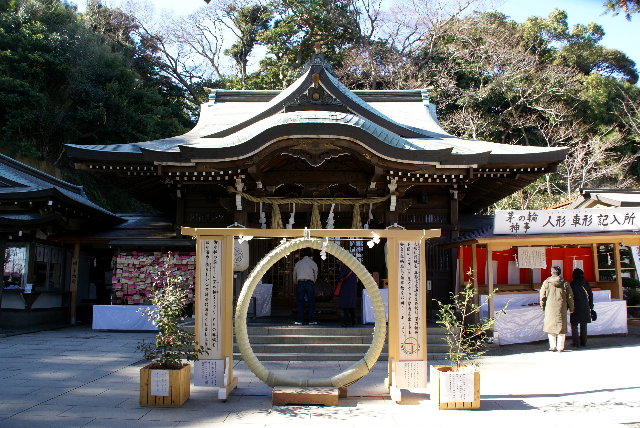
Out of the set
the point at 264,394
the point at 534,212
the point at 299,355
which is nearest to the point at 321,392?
the point at 264,394

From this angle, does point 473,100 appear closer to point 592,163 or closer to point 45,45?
point 592,163

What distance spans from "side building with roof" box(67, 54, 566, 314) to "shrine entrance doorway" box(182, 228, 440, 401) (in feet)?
13.4

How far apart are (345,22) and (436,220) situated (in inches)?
875

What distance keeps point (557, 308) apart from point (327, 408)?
581 centimetres

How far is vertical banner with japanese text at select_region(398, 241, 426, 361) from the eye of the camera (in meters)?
6.34

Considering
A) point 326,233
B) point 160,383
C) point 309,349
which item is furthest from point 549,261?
point 160,383

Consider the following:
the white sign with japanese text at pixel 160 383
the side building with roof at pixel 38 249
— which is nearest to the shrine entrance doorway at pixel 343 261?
the white sign with japanese text at pixel 160 383

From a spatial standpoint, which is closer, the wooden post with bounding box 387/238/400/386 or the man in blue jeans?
the wooden post with bounding box 387/238/400/386

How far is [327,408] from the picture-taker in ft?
19.0

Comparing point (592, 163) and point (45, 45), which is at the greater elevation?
point (45, 45)

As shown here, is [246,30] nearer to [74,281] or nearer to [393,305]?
[74,281]

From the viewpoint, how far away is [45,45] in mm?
25312

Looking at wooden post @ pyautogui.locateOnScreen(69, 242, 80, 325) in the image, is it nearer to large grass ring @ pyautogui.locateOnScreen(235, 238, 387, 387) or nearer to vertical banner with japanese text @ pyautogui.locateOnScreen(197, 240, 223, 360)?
vertical banner with japanese text @ pyautogui.locateOnScreen(197, 240, 223, 360)

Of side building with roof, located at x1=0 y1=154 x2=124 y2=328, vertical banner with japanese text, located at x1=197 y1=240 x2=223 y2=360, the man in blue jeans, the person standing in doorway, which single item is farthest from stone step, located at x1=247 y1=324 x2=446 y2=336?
side building with roof, located at x1=0 y1=154 x2=124 y2=328
